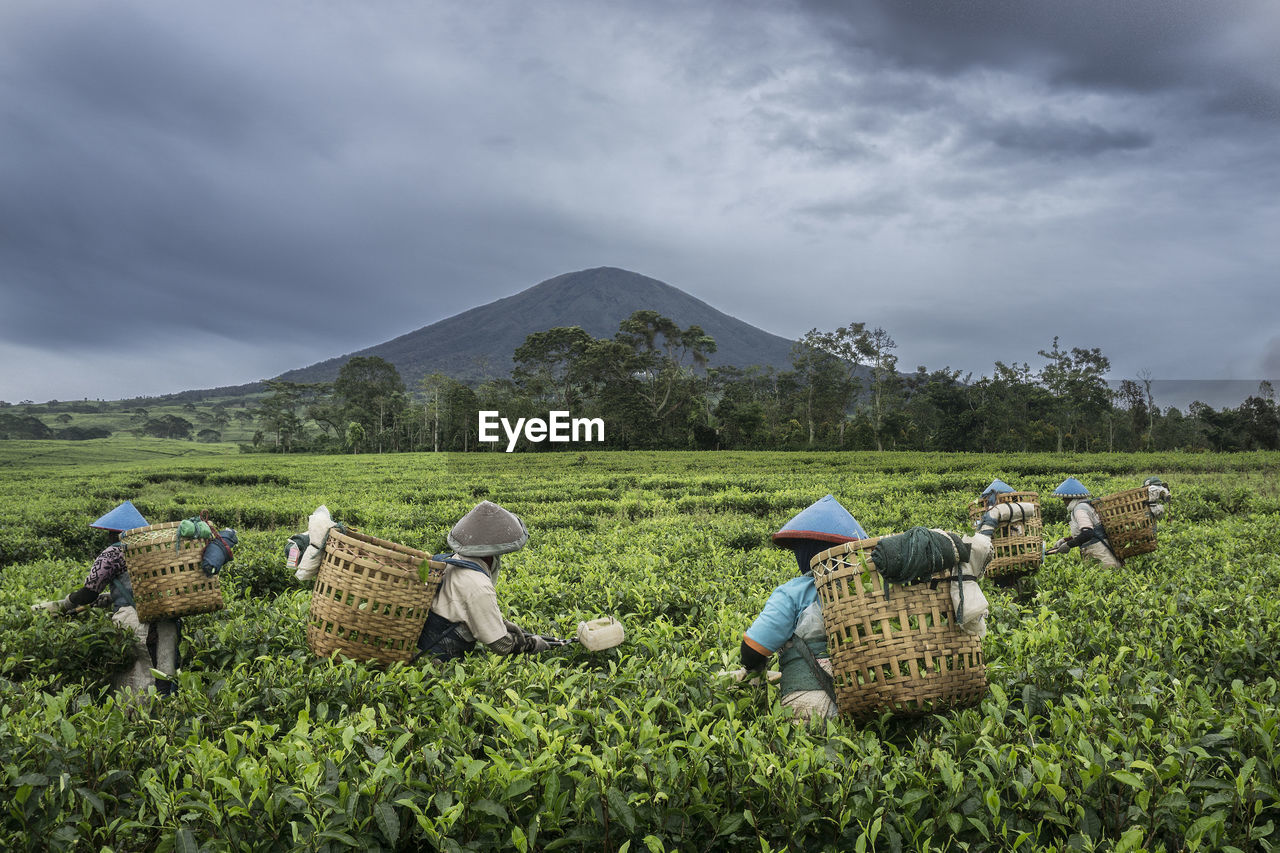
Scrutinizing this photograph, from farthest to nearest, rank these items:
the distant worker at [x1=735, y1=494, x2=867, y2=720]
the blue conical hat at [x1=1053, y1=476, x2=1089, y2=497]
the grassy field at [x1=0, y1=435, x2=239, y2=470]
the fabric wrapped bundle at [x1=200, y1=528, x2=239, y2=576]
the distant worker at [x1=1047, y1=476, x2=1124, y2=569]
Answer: the grassy field at [x1=0, y1=435, x2=239, y2=470] < the blue conical hat at [x1=1053, y1=476, x2=1089, y2=497] < the distant worker at [x1=1047, y1=476, x2=1124, y2=569] < the fabric wrapped bundle at [x1=200, y1=528, x2=239, y2=576] < the distant worker at [x1=735, y1=494, x2=867, y2=720]

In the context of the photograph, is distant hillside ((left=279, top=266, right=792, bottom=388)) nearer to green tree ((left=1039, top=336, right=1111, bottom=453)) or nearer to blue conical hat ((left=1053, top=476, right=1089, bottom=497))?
green tree ((left=1039, top=336, right=1111, bottom=453))

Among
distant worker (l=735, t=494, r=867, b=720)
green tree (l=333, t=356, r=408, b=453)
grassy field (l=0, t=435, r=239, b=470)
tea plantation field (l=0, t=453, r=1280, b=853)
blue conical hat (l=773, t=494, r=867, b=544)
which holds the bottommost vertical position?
grassy field (l=0, t=435, r=239, b=470)

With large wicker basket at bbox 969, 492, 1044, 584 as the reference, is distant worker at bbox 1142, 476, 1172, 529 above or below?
above

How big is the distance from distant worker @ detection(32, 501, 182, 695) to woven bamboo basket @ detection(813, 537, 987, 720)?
4.55 meters

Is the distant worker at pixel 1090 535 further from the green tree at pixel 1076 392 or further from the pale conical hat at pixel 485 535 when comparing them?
the green tree at pixel 1076 392

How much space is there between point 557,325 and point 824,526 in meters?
135

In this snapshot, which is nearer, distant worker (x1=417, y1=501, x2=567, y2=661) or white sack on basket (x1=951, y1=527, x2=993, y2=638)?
white sack on basket (x1=951, y1=527, x2=993, y2=638)

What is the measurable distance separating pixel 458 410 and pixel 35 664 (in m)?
51.4

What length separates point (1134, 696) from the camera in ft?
8.36

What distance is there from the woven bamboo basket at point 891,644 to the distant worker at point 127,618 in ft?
14.9

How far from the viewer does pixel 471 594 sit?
3.32 m

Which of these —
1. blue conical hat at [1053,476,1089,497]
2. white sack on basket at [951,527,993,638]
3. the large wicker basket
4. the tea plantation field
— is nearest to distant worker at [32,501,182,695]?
the tea plantation field

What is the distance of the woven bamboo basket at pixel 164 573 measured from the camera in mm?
4273

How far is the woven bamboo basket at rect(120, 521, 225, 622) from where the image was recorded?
427 cm
